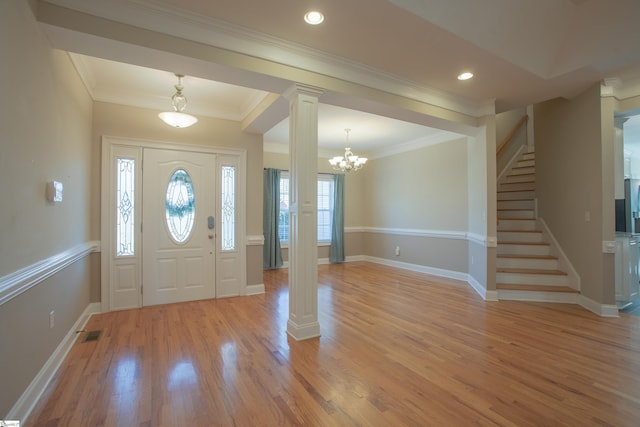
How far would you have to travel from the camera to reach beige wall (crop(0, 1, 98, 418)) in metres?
1.68

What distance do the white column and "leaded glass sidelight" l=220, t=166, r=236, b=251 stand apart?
1.89 metres

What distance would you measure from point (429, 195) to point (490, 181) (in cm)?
204

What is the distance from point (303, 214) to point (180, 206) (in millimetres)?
2264

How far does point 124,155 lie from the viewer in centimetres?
394

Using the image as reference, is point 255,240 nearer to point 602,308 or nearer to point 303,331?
point 303,331

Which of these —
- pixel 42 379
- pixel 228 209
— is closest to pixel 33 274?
pixel 42 379

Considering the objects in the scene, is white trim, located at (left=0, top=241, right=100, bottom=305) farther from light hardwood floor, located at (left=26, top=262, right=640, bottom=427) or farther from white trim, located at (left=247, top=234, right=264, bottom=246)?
white trim, located at (left=247, top=234, right=264, bottom=246)

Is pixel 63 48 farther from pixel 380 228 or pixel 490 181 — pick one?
pixel 380 228

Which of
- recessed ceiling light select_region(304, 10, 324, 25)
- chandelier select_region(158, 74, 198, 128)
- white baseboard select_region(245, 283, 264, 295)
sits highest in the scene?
recessed ceiling light select_region(304, 10, 324, 25)

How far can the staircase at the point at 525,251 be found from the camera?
14.3 feet

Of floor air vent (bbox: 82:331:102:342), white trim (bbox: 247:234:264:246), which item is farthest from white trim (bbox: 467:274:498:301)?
floor air vent (bbox: 82:331:102:342)

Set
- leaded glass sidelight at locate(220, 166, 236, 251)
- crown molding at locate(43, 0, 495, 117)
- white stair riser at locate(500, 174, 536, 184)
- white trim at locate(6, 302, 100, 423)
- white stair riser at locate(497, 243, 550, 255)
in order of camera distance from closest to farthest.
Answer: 1. white trim at locate(6, 302, 100, 423)
2. crown molding at locate(43, 0, 495, 117)
3. leaded glass sidelight at locate(220, 166, 236, 251)
4. white stair riser at locate(497, 243, 550, 255)
5. white stair riser at locate(500, 174, 536, 184)

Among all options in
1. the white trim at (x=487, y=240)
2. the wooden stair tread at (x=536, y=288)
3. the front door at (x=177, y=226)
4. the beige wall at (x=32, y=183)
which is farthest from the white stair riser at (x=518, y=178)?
the beige wall at (x=32, y=183)

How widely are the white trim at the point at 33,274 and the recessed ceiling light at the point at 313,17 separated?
2.67 meters
